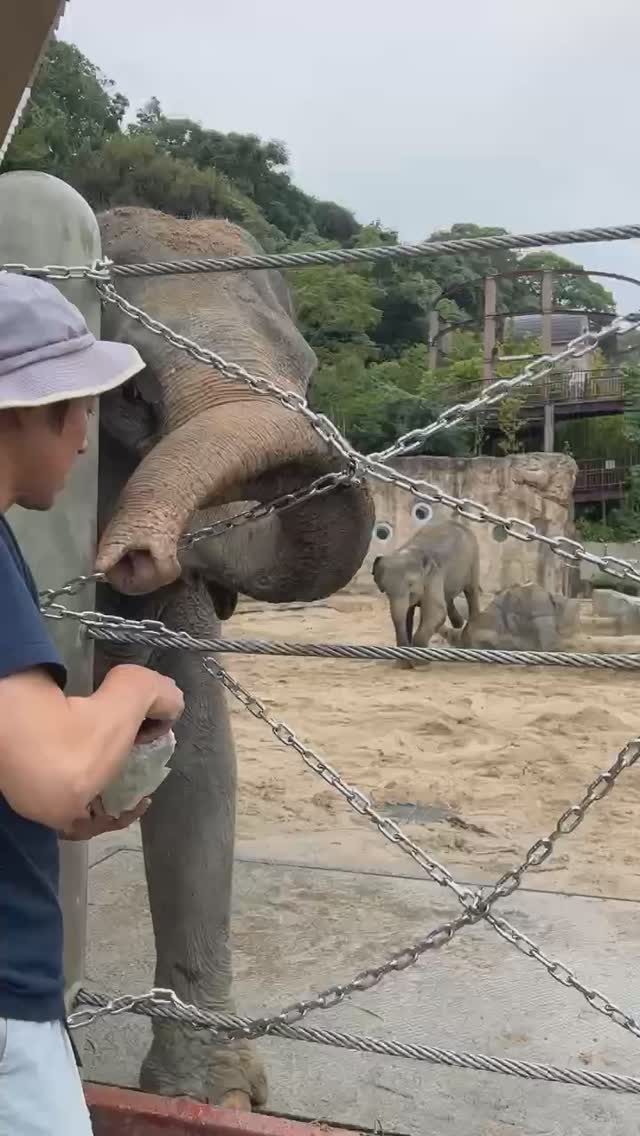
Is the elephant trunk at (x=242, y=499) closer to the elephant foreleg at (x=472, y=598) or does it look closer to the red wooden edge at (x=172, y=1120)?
the red wooden edge at (x=172, y=1120)

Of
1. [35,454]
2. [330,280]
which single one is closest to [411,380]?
[330,280]

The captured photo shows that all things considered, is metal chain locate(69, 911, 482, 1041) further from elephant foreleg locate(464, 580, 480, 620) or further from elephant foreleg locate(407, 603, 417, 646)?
elephant foreleg locate(464, 580, 480, 620)

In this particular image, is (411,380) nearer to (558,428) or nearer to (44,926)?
(558,428)

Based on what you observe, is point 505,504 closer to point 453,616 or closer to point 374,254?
point 453,616

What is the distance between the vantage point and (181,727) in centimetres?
191

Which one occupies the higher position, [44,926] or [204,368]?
[204,368]

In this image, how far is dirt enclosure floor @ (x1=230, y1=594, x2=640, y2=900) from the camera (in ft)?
10.7

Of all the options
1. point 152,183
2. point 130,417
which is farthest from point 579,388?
point 130,417

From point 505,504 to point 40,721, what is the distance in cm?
1221

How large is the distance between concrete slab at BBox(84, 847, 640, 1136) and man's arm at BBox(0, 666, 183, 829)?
1131 mm

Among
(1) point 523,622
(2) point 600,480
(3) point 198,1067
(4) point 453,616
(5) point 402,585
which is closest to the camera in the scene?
(3) point 198,1067

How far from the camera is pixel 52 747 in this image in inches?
26.0

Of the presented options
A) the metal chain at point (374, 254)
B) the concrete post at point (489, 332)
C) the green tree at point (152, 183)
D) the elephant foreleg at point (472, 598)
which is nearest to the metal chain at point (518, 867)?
the metal chain at point (374, 254)

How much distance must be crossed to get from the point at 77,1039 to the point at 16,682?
4.56 ft
